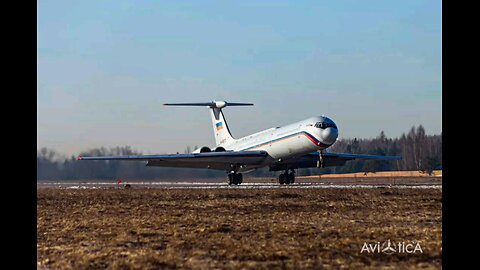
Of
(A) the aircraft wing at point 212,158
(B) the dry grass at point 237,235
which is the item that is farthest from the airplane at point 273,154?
(B) the dry grass at point 237,235

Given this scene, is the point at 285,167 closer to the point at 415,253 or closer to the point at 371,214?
the point at 371,214

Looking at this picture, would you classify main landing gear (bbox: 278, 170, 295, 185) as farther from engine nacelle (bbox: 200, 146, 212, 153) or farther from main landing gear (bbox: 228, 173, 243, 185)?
engine nacelle (bbox: 200, 146, 212, 153)

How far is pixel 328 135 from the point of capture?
153 feet

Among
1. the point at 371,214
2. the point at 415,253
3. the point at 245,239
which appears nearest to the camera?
the point at 415,253

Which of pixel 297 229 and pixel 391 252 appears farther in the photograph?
pixel 297 229

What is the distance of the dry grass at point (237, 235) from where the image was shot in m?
11.5

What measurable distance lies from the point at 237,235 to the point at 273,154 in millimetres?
36606

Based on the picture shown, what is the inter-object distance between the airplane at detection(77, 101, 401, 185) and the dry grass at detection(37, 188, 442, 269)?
862 inches

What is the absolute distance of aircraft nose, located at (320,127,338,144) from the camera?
153ft

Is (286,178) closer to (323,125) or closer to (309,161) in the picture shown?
(309,161)

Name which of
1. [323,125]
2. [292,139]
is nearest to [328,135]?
[323,125]
